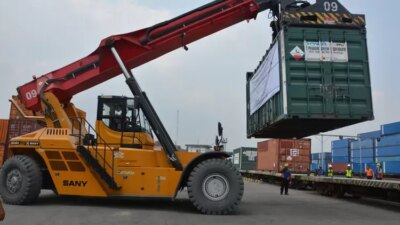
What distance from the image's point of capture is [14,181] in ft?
37.9

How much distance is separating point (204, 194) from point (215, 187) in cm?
32

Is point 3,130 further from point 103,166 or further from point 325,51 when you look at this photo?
point 325,51

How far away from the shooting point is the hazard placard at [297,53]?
11320 millimetres

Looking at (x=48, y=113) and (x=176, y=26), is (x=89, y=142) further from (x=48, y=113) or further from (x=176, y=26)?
(x=176, y=26)

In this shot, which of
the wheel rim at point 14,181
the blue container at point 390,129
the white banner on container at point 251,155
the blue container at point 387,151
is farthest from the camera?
the white banner on container at point 251,155

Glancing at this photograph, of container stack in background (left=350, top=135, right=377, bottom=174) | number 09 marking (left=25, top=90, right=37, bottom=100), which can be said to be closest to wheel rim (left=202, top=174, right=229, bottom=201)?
number 09 marking (left=25, top=90, right=37, bottom=100)

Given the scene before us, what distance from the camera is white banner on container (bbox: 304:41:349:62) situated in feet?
37.3

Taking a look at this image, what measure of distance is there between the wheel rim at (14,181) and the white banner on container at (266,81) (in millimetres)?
7020

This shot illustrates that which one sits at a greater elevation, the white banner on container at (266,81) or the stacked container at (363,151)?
the white banner on container at (266,81)

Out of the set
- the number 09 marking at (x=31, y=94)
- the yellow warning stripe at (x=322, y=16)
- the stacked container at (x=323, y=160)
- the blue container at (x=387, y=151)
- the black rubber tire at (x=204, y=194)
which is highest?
the yellow warning stripe at (x=322, y=16)

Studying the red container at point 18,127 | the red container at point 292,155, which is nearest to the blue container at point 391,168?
the red container at point 292,155

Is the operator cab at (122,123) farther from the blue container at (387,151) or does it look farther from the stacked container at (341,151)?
the stacked container at (341,151)

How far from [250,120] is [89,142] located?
657 cm

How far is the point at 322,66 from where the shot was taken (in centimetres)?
1133
